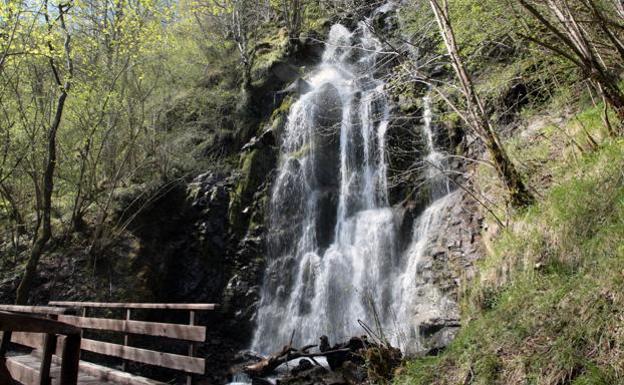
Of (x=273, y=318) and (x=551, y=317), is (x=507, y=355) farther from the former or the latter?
(x=273, y=318)

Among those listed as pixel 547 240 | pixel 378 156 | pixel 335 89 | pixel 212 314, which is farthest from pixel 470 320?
pixel 335 89

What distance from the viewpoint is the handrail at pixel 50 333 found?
7.22 ft

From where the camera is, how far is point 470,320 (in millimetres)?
5738

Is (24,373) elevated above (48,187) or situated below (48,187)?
below

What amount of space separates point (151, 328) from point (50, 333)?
364cm

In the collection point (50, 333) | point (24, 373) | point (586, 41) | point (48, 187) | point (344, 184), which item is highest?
point (344, 184)

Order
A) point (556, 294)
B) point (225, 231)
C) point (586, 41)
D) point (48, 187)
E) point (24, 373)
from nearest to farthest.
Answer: point (24, 373)
point (556, 294)
point (586, 41)
point (48, 187)
point (225, 231)

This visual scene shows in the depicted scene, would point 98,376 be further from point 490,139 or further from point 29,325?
point 490,139

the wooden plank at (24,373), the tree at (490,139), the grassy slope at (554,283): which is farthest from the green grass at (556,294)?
the wooden plank at (24,373)

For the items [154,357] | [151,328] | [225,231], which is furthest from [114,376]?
[225,231]

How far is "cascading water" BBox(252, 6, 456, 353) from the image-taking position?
432 inches

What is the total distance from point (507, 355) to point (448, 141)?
342 inches

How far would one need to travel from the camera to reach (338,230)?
13.2 metres

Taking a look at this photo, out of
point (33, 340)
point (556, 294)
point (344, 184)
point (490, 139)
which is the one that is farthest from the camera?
point (344, 184)
